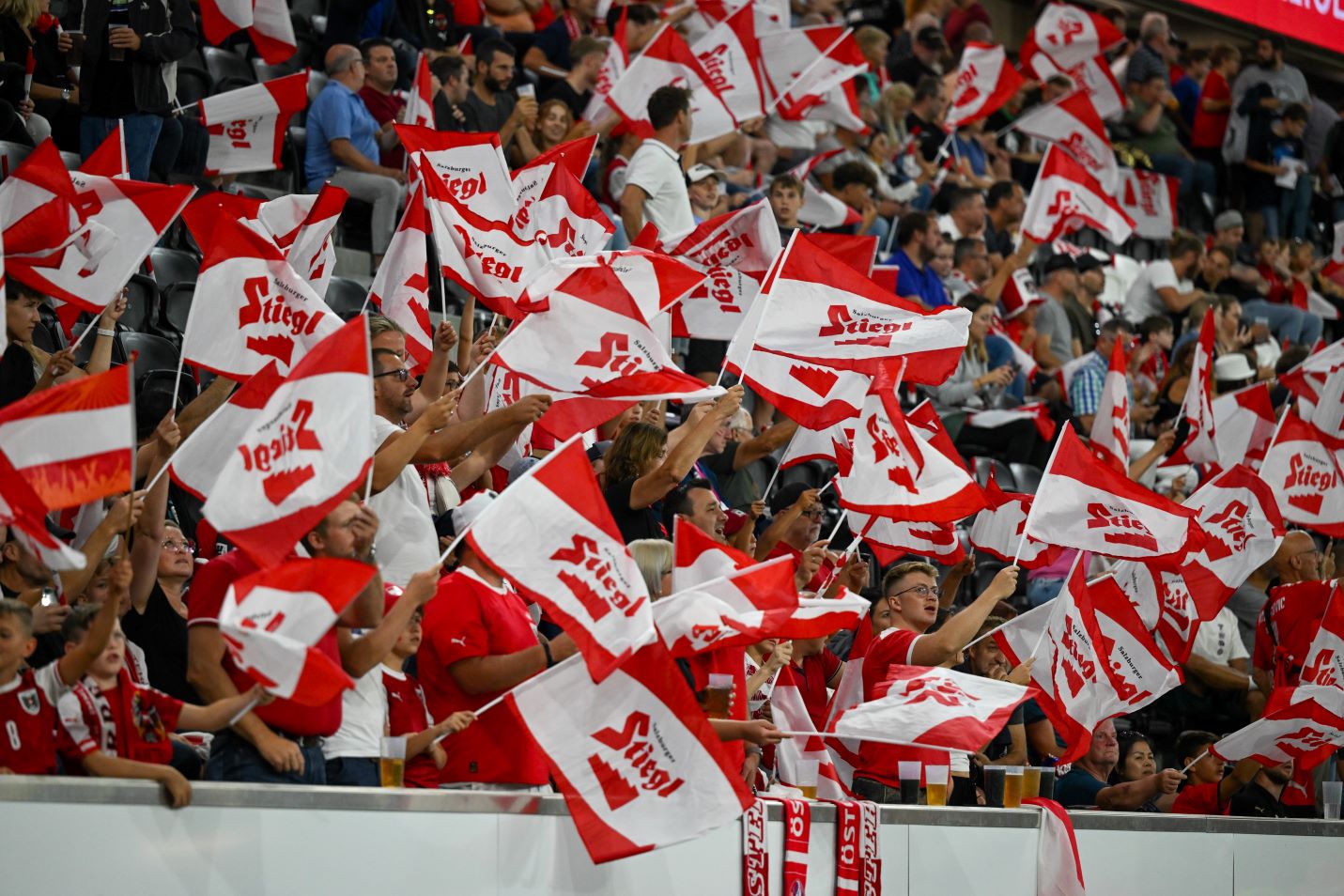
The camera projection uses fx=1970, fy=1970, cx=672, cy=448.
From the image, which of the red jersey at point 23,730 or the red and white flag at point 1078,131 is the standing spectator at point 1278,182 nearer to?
the red and white flag at point 1078,131

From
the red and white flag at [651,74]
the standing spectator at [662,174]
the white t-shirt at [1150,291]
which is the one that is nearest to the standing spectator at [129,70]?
the standing spectator at [662,174]

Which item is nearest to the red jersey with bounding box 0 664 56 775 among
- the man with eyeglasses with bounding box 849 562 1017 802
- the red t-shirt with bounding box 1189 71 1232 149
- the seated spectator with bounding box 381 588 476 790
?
the seated spectator with bounding box 381 588 476 790

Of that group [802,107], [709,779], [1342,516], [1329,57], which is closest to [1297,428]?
[1342,516]

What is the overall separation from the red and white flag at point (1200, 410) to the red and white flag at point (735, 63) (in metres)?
3.02

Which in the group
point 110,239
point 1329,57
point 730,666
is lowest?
point 1329,57

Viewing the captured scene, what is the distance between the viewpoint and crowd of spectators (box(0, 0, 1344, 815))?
5465mm

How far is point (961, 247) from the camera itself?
13172 mm

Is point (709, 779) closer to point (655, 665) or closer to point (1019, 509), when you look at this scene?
point (655, 665)

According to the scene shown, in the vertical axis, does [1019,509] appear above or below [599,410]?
below

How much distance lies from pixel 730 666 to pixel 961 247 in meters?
7.12

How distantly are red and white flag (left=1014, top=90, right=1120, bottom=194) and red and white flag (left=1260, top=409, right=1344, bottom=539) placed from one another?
17.1ft

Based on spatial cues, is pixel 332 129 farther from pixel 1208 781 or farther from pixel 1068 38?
pixel 1068 38

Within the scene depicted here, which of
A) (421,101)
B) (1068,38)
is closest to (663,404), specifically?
(421,101)

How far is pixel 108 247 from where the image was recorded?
277 inches
